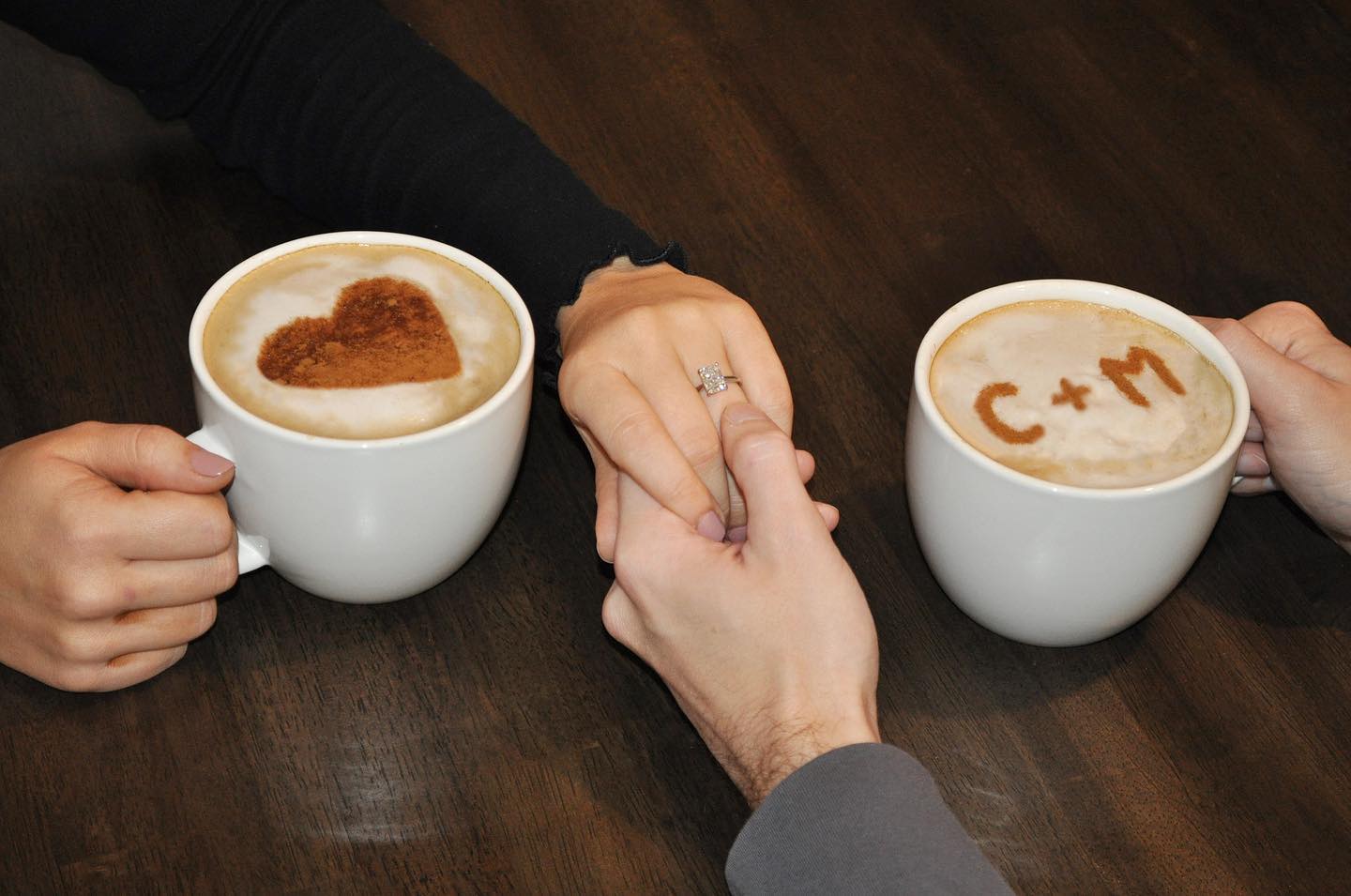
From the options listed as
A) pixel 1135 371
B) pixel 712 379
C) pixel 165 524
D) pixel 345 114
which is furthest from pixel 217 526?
pixel 1135 371

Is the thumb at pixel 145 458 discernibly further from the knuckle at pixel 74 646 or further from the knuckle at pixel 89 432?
the knuckle at pixel 74 646

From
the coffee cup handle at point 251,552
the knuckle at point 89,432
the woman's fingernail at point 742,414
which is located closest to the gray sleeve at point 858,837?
the woman's fingernail at point 742,414

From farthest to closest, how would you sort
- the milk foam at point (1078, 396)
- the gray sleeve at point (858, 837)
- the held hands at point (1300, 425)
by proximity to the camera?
the held hands at point (1300, 425)
the milk foam at point (1078, 396)
the gray sleeve at point (858, 837)

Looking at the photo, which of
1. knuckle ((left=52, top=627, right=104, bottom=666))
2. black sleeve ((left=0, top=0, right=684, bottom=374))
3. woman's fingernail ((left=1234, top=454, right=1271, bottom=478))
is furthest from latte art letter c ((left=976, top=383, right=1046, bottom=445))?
knuckle ((left=52, top=627, right=104, bottom=666))

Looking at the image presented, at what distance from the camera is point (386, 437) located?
806 mm

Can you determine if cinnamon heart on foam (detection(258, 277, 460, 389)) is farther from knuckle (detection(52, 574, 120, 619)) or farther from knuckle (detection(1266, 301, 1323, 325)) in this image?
knuckle (detection(1266, 301, 1323, 325))

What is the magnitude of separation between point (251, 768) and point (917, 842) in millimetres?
404

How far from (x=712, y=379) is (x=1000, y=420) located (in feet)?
0.74

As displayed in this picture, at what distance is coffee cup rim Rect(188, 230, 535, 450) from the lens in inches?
30.8

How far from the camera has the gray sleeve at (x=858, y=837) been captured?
739 millimetres

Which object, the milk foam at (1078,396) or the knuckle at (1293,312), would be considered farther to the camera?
the knuckle at (1293,312)

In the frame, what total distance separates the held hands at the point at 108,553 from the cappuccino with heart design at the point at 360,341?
64mm

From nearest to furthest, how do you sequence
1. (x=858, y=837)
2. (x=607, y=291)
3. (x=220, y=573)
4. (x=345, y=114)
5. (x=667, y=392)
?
(x=858, y=837), (x=220, y=573), (x=667, y=392), (x=607, y=291), (x=345, y=114)

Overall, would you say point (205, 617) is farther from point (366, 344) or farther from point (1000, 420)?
point (1000, 420)
